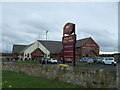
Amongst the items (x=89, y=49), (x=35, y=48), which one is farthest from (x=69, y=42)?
(x=35, y=48)

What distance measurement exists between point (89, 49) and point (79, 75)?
5372 centimetres

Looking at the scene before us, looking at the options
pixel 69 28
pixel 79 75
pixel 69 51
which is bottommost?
pixel 79 75

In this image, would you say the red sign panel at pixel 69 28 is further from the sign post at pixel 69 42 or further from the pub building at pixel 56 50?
the pub building at pixel 56 50

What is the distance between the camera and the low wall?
25.1 feet

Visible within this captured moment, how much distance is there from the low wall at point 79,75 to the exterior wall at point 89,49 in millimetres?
46229

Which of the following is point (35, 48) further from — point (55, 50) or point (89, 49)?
point (89, 49)

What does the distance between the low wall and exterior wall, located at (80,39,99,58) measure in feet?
152

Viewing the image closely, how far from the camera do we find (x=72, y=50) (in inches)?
548

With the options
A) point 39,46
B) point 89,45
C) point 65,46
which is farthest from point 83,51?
point 65,46

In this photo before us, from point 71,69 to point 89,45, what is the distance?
53.1m

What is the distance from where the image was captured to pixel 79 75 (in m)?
9.55

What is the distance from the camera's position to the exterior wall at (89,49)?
197 feet

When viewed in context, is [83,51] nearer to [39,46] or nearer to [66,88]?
[39,46]

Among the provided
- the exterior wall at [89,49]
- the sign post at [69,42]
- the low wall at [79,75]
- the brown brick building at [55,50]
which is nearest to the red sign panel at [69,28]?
the sign post at [69,42]
